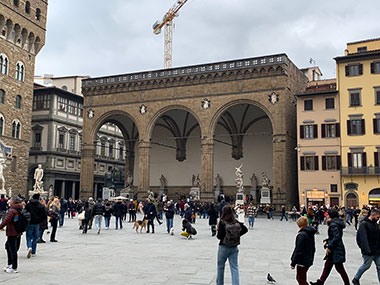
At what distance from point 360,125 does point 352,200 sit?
18.8 ft

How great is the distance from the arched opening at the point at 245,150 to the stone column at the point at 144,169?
6.75 m

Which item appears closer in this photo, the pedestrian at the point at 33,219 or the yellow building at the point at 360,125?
the pedestrian at the point at 33,219

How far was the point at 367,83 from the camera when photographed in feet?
106

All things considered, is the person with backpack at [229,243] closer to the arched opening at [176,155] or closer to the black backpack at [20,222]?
the black backpack at [20,222]

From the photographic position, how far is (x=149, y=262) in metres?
9.88

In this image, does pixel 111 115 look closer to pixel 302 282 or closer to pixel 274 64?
pixel 274 64

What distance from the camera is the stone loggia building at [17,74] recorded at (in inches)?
1533

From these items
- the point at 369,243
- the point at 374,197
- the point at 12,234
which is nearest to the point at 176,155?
the point at 374,197

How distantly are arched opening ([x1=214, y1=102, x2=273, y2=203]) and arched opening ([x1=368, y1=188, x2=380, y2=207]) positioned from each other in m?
10.2

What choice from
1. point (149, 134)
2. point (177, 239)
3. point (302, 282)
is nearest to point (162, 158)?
point (149, 134)

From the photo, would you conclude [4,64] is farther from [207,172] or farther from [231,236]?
[231,236]

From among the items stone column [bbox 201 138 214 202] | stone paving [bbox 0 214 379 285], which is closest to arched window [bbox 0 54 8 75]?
stone column [bbox 201 138 214 202]

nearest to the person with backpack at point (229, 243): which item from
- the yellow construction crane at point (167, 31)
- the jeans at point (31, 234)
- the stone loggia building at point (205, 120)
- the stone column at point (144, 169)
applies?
the jeans at point (31, 234)

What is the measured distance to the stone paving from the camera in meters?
7.96
